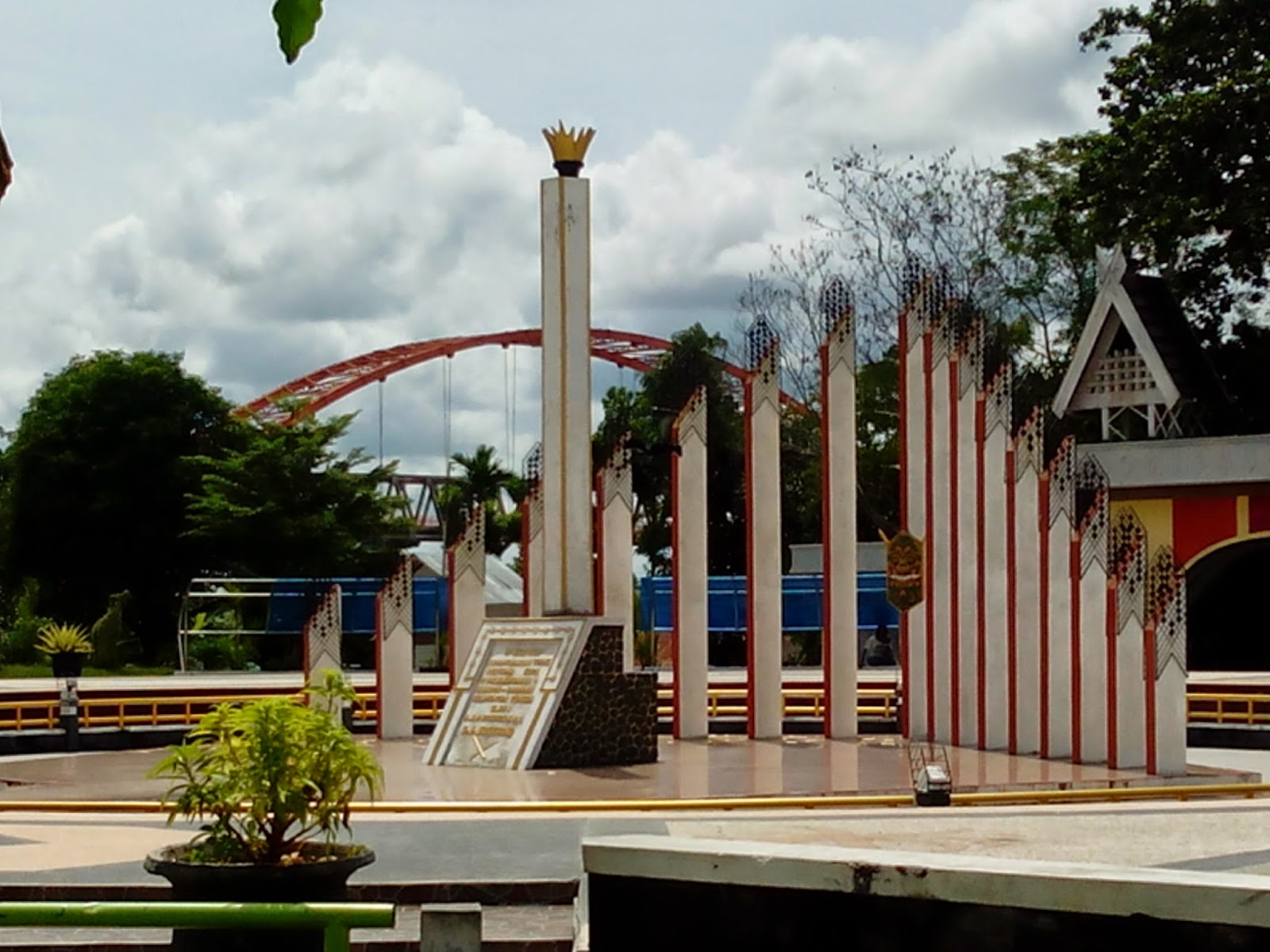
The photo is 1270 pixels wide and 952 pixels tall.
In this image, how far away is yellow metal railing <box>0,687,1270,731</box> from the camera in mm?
24078

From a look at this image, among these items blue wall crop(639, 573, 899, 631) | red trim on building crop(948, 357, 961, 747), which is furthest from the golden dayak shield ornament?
blue wall crop(639, 573, 899, 631)

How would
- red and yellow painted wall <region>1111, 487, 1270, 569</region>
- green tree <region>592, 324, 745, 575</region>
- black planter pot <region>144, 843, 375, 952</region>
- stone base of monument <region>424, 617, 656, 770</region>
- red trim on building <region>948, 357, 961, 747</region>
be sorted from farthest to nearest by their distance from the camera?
green tree <region>592, 324, 745, 575</region> → red and yellow painted wall <region>1111, 487, 1270, 569</region> → red trim on building <region>948, 357, 961, 747</region> → stone base of monument <region>424, 617, 656, 770</region> → black planter pot <region>144, 843, 375, 952</region>

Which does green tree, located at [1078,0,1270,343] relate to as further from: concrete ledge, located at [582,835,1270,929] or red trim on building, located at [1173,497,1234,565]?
concrete ledge, located at [582,835,1270,929]

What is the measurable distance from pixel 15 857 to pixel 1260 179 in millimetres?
28347

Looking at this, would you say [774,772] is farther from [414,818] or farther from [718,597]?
[718,597]

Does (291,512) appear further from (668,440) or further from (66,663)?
(66,663)

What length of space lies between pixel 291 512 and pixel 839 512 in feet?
83.8

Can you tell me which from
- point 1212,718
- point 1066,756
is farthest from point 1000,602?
point 1212,718

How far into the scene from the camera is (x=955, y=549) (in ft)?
70.2

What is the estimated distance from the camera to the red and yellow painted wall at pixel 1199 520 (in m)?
31.5

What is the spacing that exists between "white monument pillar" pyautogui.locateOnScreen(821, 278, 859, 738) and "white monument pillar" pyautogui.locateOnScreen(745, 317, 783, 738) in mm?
561

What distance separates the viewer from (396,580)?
23.2 metres

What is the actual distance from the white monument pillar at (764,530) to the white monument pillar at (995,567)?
8.07 ft

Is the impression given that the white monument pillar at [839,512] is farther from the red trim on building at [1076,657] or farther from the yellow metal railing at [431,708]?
the red trim on building at [1076,657]
